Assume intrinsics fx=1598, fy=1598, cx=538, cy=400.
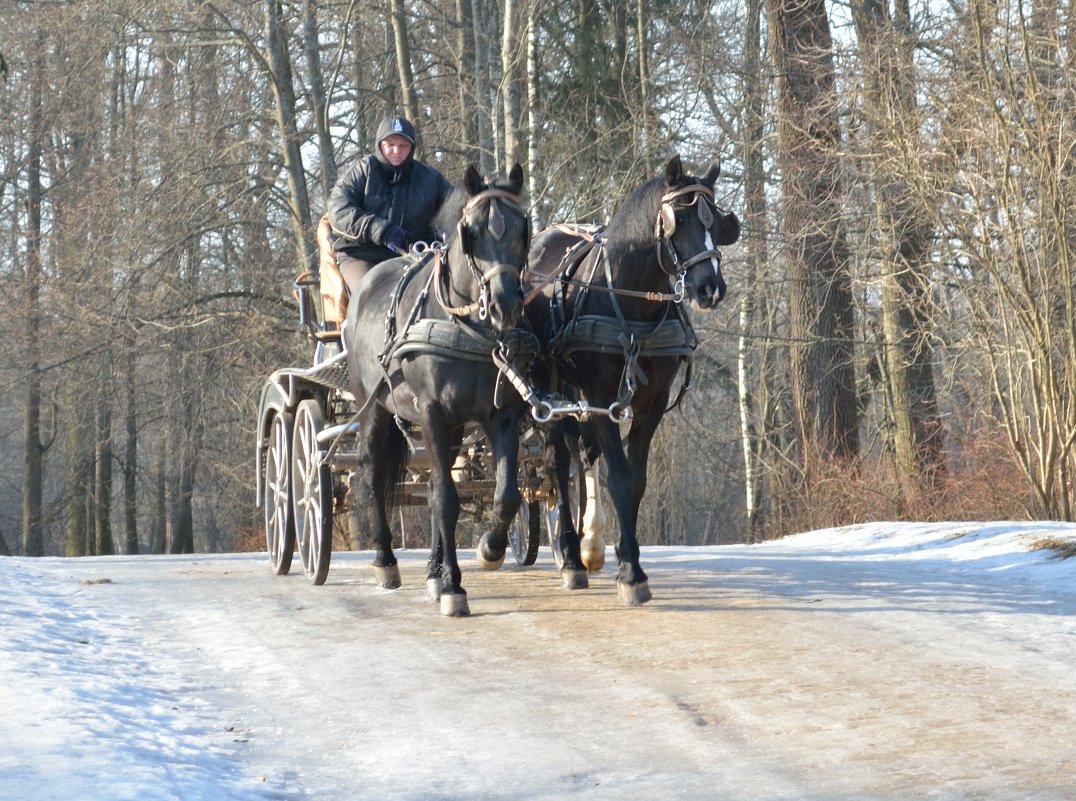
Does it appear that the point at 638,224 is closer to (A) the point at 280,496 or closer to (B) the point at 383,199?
(B) the point at 383,199

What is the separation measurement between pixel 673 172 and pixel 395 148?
2.34 metres

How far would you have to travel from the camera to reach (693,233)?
7629 mm

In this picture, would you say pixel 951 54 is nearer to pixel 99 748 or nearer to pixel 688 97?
pixel 688 97

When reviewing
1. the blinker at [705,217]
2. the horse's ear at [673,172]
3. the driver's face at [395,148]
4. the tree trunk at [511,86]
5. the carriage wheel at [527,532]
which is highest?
the tree trunk at [511,86]

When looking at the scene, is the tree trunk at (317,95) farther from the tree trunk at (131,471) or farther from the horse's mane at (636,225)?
the horse's mane at (636,225)

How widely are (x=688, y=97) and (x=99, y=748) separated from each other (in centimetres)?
1681

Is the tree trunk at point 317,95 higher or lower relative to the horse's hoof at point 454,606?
higher

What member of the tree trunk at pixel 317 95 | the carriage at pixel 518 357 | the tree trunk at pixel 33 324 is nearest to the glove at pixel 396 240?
the carriage at pixel 518 357

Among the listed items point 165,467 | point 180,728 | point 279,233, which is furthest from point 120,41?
point 180,728

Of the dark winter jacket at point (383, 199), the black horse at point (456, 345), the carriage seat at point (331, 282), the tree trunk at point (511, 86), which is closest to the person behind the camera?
the black horse at point (456, 345)

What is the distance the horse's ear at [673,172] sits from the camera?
301 inches

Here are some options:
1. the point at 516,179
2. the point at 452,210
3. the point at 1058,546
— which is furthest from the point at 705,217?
the point at 1058,546

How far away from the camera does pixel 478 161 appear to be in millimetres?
22938

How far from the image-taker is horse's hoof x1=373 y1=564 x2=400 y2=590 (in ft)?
29.3
